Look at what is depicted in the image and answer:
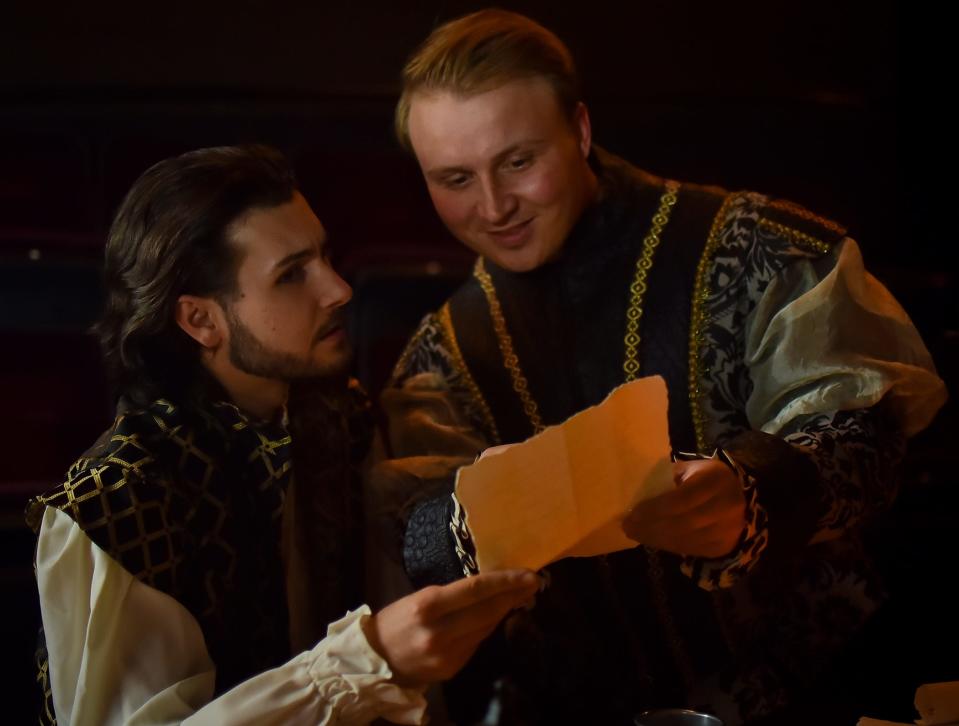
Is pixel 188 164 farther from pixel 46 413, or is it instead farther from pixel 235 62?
pixel 235 62

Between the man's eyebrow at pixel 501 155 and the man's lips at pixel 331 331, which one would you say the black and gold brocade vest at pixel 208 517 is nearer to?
the man's lips at pixel 331 331

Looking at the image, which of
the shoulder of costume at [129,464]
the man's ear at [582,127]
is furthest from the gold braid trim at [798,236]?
the shoulder of costume at [129,464]

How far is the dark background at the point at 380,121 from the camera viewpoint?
210 cm

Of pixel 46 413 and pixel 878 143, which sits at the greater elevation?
pixel 878 143

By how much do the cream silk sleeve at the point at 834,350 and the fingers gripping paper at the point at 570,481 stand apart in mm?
368

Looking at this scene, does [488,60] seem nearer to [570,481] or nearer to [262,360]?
[262,360]

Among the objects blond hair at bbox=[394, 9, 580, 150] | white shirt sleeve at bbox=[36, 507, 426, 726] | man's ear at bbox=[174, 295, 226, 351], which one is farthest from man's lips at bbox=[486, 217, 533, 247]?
white shirt sleeve at bbox=[36, 507, 426, 726]

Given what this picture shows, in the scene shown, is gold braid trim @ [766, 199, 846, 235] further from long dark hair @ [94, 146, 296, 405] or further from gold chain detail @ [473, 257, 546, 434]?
long dark hair @ [94, 146, 296, 405]

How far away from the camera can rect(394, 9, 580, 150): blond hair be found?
146cm

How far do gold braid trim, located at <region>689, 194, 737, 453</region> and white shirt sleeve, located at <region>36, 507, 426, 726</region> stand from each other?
54cm

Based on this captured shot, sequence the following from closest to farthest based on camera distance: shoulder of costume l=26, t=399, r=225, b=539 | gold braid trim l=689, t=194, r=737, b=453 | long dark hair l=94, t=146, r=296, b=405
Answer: shoulder of costume l=26, t=399, r=225, b=539 → long dark hair l=94, t=146, r=296, b=405 → gold braid trim l=689, t=194, r=737, b=453

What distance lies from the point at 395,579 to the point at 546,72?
63 cm

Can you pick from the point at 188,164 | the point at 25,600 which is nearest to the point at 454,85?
the point at 188,164

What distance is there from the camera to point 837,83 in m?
2.46
